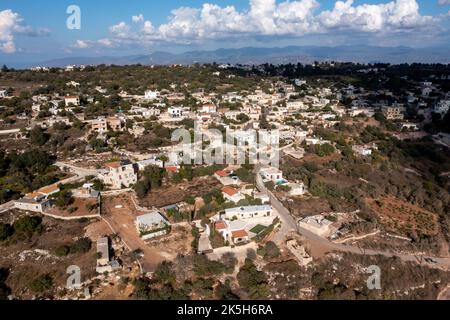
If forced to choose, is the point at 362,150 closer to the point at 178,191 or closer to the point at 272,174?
the point at 272,174

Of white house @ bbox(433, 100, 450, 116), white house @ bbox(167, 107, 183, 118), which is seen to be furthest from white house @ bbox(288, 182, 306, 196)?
white house @ bbox(433, 100, 450, 116)

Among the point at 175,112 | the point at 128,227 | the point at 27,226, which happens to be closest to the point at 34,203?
the point at 27,226

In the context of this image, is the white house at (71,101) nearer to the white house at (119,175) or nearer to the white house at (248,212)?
the white house at (119,175)

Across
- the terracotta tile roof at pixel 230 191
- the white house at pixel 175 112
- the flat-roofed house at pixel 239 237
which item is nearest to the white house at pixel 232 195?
the terracotta tile roof at pixel 230 191

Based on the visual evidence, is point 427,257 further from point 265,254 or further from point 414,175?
point 414,175

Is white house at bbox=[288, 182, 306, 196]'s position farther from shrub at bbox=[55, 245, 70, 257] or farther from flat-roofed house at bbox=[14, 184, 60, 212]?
flat-roofed house at bbox=[14, 184, 60, 212]

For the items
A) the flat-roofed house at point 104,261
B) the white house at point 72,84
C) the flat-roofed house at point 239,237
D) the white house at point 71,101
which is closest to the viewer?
the flat-roofed house at point 104,261

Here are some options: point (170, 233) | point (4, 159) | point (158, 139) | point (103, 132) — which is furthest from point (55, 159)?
point (170, 233)
